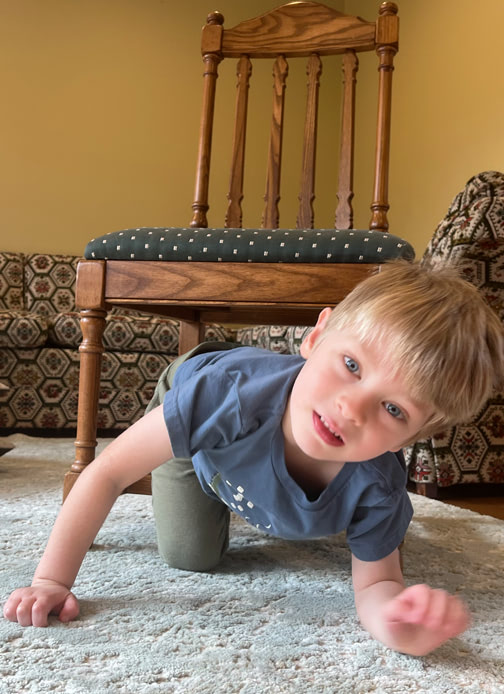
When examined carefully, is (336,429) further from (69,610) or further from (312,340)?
(69,610)

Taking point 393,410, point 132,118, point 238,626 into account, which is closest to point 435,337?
point 393,410

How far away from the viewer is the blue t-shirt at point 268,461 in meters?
0.73

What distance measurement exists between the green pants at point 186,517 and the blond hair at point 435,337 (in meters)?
0.34

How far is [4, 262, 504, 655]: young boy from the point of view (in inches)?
25.7

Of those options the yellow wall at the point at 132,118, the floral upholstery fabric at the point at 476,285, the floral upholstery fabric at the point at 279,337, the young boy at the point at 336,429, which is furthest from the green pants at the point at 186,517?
the yellow wall at the point at 132,118

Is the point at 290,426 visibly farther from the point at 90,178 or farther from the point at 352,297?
the point at 90,178

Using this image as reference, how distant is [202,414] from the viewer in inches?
29.1

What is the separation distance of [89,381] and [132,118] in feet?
10.7

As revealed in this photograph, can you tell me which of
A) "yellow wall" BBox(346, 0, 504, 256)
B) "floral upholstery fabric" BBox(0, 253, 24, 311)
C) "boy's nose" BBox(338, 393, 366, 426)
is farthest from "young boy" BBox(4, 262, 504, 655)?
"floral upholstery fabric" BBox(0, 253, 24, 311)

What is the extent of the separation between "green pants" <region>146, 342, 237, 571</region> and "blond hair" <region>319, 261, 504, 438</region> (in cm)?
34

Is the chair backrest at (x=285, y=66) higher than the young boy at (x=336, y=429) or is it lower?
higher

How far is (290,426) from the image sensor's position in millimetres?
744

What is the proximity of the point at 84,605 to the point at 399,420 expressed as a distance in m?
0.41

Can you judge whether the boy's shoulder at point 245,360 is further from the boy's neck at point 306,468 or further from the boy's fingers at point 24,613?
the boy's fingers at point 24,613
